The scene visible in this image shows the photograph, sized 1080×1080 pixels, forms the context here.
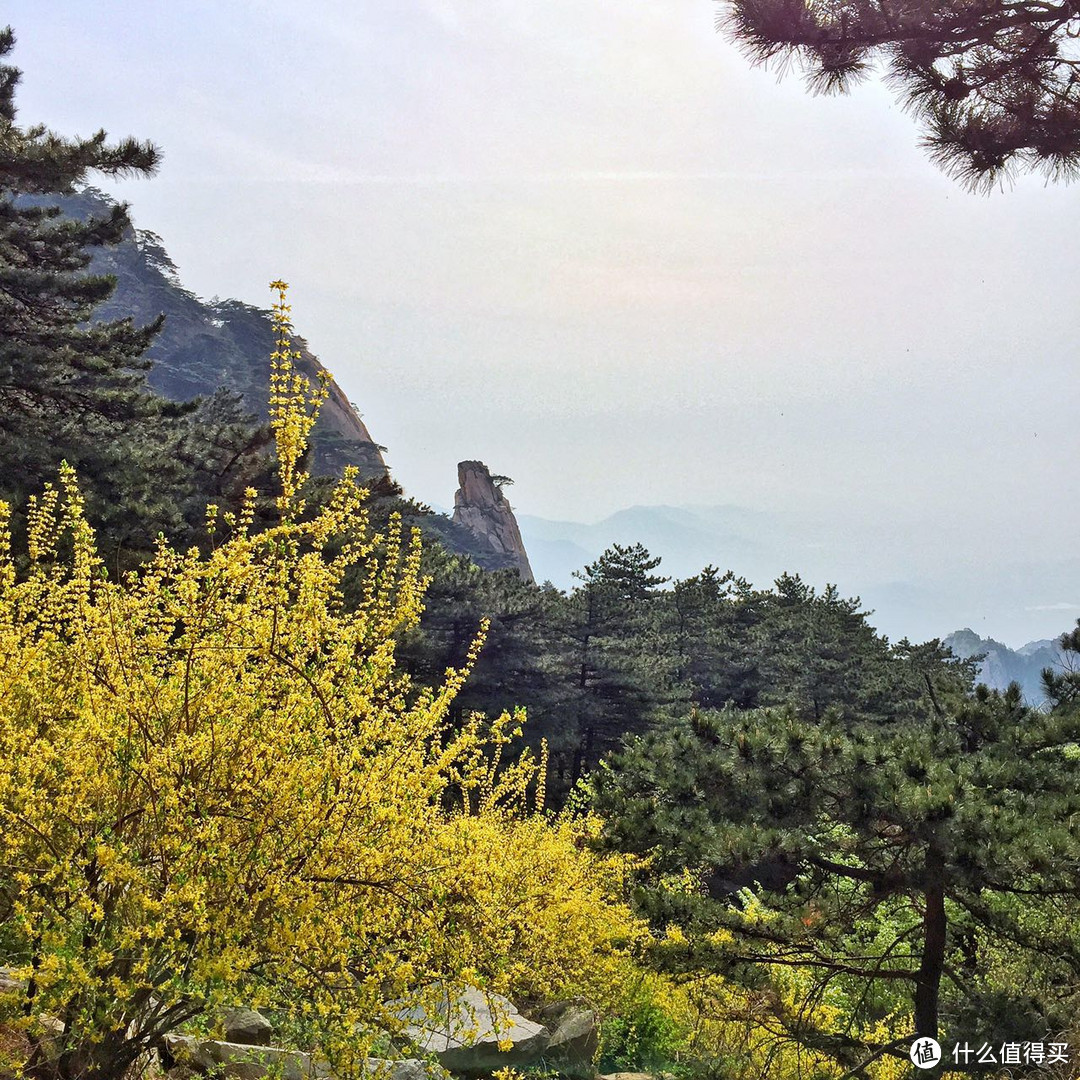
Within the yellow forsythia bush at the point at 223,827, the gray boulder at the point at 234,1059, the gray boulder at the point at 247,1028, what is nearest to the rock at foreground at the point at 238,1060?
the gray boulder at the point at 234,1059

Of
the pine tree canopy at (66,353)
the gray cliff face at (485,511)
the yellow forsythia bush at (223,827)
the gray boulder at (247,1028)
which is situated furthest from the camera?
the gray cliff face at (485,511)

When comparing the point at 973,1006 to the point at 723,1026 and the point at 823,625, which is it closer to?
the point at 723,1026

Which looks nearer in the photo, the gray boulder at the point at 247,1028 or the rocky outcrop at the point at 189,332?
the gray boulder at the point at 247,1028

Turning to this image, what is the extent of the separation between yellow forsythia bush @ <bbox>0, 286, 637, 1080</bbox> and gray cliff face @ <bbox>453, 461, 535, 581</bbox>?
2432 inches

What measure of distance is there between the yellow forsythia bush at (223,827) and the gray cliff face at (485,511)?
6178cm

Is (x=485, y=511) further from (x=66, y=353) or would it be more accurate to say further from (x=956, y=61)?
(x=956, y=61)

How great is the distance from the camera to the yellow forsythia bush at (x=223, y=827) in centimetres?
303

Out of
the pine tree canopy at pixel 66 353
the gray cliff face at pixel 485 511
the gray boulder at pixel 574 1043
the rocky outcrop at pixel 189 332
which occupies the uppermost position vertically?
the rocky outcrop at pixel 189 332

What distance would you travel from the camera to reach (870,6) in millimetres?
6469

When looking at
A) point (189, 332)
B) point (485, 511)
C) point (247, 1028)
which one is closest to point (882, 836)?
point (247, 1028)

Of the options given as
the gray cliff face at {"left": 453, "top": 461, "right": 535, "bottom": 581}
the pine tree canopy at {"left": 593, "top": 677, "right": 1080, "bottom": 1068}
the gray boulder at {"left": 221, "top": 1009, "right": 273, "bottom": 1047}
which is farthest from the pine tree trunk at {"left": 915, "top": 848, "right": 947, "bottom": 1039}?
the gray cliff face at {"left": 453, "top": 461, "right": 535, "bottom": 581}

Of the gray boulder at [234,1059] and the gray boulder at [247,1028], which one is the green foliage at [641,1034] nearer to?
the gray boulder at [247,1028]

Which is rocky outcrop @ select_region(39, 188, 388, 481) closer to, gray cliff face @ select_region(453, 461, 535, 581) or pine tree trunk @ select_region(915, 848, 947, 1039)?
gray cliff face @ select_region(453, 461, 535, 581)

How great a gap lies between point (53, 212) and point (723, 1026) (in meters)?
14.9
